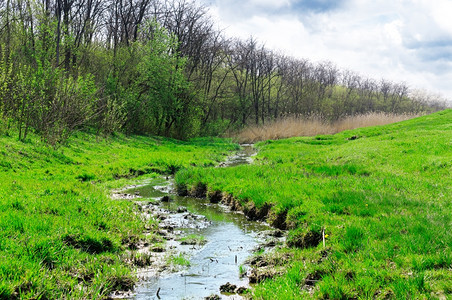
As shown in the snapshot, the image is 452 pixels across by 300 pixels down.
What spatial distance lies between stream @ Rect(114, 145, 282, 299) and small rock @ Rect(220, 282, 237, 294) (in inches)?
1.1

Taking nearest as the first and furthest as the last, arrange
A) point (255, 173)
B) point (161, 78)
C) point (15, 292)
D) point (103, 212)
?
point (15, 292) < point (103, 212) < point (255, 173) < point (161, 78)

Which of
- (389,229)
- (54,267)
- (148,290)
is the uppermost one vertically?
(389,229)

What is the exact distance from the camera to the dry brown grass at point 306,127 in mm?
32250

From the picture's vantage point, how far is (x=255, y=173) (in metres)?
11.3

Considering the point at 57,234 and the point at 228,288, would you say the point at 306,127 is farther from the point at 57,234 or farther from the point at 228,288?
the point at 57,234

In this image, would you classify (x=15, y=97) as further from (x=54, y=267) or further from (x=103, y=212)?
(x=54, y=267)

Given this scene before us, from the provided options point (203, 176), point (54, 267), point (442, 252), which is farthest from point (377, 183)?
point (54, 267)

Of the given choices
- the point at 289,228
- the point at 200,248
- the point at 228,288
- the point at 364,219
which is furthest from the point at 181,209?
the point at 364,219

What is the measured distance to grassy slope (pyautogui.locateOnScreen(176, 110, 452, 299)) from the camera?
3879mm

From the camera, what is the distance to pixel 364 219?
5.83 metres

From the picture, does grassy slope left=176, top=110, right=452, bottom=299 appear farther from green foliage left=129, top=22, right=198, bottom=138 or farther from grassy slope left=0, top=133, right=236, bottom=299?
green foliage left=129, top=22, right=198, bottom=138

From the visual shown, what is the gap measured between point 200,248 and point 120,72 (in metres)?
23.1

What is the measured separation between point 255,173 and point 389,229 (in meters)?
6.31

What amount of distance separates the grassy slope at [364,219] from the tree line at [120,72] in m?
7.84
